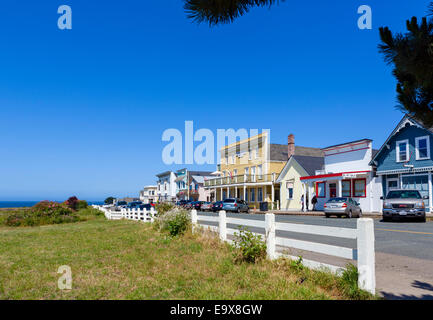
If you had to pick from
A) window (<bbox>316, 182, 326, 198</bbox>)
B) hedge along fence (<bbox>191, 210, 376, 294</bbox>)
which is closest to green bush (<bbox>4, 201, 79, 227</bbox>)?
window (<bbox>316, 182, 326, 198</bbox>)

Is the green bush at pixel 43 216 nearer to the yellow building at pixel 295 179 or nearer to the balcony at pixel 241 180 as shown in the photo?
the yellow building at pixel 295 179

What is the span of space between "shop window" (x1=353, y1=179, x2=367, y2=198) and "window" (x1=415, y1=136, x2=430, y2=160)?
5.26m

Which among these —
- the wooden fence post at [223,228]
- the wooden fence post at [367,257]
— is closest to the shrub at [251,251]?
the wooden fence post at [223,228]

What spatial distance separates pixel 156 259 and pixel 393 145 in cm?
2559

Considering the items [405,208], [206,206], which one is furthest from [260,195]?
[405,208]

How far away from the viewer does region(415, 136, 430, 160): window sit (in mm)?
25641

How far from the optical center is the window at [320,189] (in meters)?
34.7

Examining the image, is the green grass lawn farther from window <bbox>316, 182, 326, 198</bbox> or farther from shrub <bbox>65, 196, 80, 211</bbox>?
shrub <bbox>65, 196, 80, 211</bbox>

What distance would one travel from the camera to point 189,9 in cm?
347

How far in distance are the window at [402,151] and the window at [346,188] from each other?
17.9 feet

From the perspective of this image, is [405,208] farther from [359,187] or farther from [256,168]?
[256,168]

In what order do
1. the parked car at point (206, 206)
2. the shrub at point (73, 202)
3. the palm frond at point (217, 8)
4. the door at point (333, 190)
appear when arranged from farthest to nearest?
the shrub at point (73, 202) < the parked car at point (206, 206) < the door at point (333, 190) < the palm frond at point (217, 8)

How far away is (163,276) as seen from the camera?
263 inches

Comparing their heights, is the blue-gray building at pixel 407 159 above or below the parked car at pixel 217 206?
above
